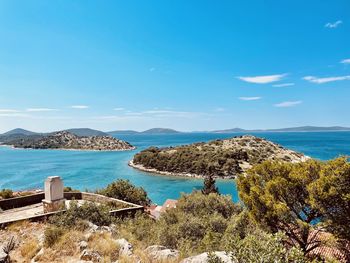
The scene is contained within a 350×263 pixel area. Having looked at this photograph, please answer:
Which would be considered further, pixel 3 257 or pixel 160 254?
pixel 160 254

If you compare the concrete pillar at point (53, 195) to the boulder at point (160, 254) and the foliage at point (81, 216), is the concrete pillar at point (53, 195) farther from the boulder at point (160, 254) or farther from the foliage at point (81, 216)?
the boulder at point (160, 254)

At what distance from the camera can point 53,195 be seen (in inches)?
400

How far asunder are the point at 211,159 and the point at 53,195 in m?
51.2

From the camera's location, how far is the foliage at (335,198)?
8844 mm

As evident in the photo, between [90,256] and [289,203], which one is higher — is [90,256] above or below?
above

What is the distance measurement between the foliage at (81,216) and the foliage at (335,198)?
299 inches

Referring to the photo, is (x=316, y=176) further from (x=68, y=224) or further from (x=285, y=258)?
(x=68, y=224)

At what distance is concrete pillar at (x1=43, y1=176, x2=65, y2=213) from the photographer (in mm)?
10055

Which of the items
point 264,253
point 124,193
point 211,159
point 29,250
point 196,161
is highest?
point 264,253

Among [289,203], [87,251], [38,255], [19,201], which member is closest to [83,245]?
[87,251]

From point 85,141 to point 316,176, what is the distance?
14648 cm

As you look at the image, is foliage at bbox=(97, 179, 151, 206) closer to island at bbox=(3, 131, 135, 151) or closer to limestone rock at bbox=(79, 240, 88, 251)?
limestone rock at bbox=(79, 240, 88, 251)

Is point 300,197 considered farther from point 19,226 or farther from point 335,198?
point 19,226

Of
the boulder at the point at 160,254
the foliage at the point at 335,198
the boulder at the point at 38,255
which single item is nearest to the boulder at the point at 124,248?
the boulder at the point at 160,254
